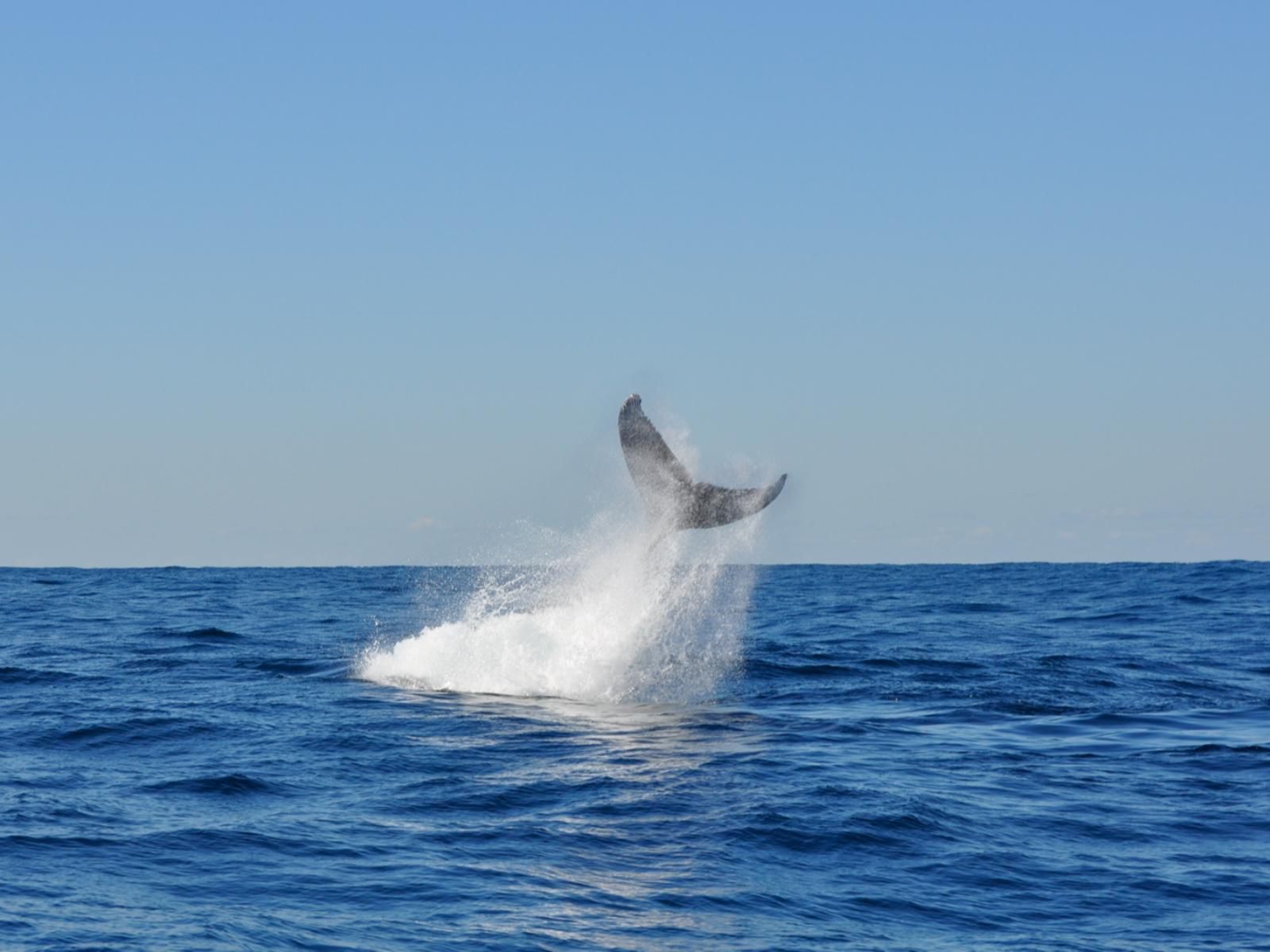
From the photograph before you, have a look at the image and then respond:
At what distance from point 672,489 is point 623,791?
536cm

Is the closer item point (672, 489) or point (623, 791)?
point (623, 791)

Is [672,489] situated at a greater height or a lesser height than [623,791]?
greater

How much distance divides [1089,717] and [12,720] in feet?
43.7

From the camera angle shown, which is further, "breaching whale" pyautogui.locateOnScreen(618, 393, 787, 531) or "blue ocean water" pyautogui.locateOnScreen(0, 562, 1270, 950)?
"breaching whale" pyautogui.locateOnScreen(618, 393, 787, 531)

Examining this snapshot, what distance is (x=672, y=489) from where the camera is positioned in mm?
Answer: 17344

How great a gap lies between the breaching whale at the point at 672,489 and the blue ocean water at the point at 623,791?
1789 millimetres

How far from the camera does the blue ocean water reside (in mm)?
9273

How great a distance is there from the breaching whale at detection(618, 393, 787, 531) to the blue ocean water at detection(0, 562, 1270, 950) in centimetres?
179

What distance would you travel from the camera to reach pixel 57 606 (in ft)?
137

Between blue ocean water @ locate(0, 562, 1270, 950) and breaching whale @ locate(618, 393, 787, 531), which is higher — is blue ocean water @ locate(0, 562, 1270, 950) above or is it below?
below

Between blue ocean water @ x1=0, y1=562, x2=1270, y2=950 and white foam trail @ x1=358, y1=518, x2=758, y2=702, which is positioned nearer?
blue ocean water @ x1=0, y1=562, x2=1270, y2=950

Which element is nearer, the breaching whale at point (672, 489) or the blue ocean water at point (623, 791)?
the blue ocean water at point (623, 791)

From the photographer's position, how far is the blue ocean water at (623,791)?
9.27 m

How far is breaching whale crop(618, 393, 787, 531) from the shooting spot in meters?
16.8
